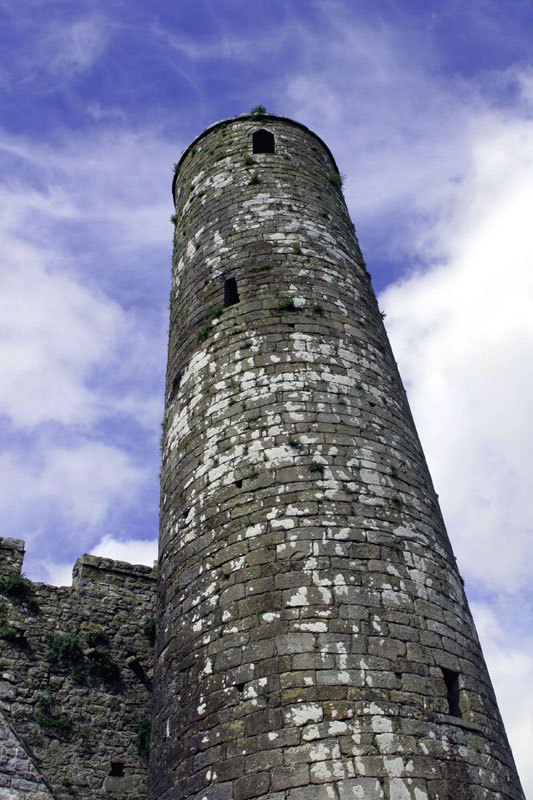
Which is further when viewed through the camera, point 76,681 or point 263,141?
point 263,141

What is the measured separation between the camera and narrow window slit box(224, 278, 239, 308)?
27.3 ft

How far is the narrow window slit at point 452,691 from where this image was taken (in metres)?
5.43

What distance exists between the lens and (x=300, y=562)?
571cm

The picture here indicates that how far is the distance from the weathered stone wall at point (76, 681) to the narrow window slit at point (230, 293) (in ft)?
13.7

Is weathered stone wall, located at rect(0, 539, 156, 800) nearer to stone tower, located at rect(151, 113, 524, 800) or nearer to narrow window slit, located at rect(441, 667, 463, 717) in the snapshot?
stone tower, located at rect(151, 113, 524, 800)

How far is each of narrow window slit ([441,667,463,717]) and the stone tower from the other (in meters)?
0.02

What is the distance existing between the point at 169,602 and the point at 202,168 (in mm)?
6697

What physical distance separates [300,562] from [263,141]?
24.4 feet

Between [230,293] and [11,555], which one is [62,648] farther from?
[230,293]

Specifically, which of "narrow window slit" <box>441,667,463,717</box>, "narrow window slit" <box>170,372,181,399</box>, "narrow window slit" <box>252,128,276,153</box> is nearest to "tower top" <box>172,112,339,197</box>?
"narrow window slit" <box>252,128,276,153</box>

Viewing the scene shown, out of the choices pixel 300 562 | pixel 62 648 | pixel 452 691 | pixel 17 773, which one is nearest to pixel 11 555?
pixel 62 648

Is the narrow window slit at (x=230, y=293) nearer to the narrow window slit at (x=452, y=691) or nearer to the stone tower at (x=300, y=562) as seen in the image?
the stone tower at (x=300, y=562)

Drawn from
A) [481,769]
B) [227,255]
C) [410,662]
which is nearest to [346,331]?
[227,255]

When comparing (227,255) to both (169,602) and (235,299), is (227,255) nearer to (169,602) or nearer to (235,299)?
(235,299)
